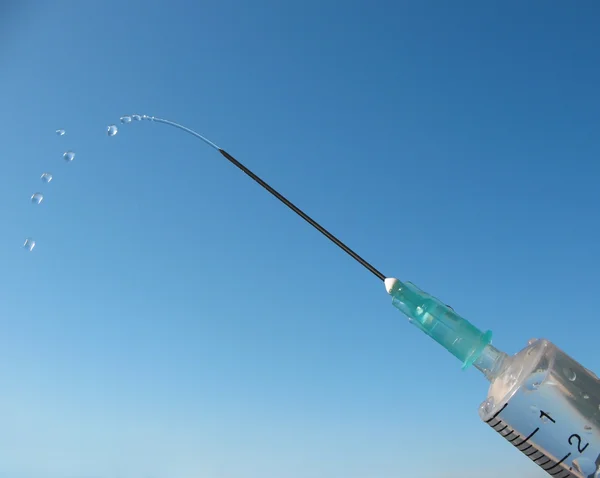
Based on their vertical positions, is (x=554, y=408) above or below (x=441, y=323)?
below

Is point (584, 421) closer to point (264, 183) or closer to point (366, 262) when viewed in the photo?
point (366, 262)

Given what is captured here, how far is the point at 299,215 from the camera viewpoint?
3812 mm

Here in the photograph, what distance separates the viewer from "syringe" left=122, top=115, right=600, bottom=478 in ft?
9.67

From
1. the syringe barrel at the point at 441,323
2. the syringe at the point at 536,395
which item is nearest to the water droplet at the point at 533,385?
the syringe at the point at 536,395

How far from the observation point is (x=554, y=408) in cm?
297

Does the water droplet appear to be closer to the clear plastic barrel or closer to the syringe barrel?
the clear plastic barrel

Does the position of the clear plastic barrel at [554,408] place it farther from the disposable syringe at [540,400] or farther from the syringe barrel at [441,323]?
the syringe barrel at [441,323]

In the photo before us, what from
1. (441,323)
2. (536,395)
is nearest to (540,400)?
(536,395)

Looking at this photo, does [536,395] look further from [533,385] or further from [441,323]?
[441,323]

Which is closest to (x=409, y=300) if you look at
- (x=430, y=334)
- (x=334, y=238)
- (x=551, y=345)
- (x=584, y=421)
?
(x=430, y=334)

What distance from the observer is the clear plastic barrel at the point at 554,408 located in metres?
2.94

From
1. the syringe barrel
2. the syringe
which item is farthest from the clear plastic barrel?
the syringe barrel

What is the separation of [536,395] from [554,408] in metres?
0.12

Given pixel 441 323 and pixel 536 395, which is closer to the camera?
pixel 536 395
